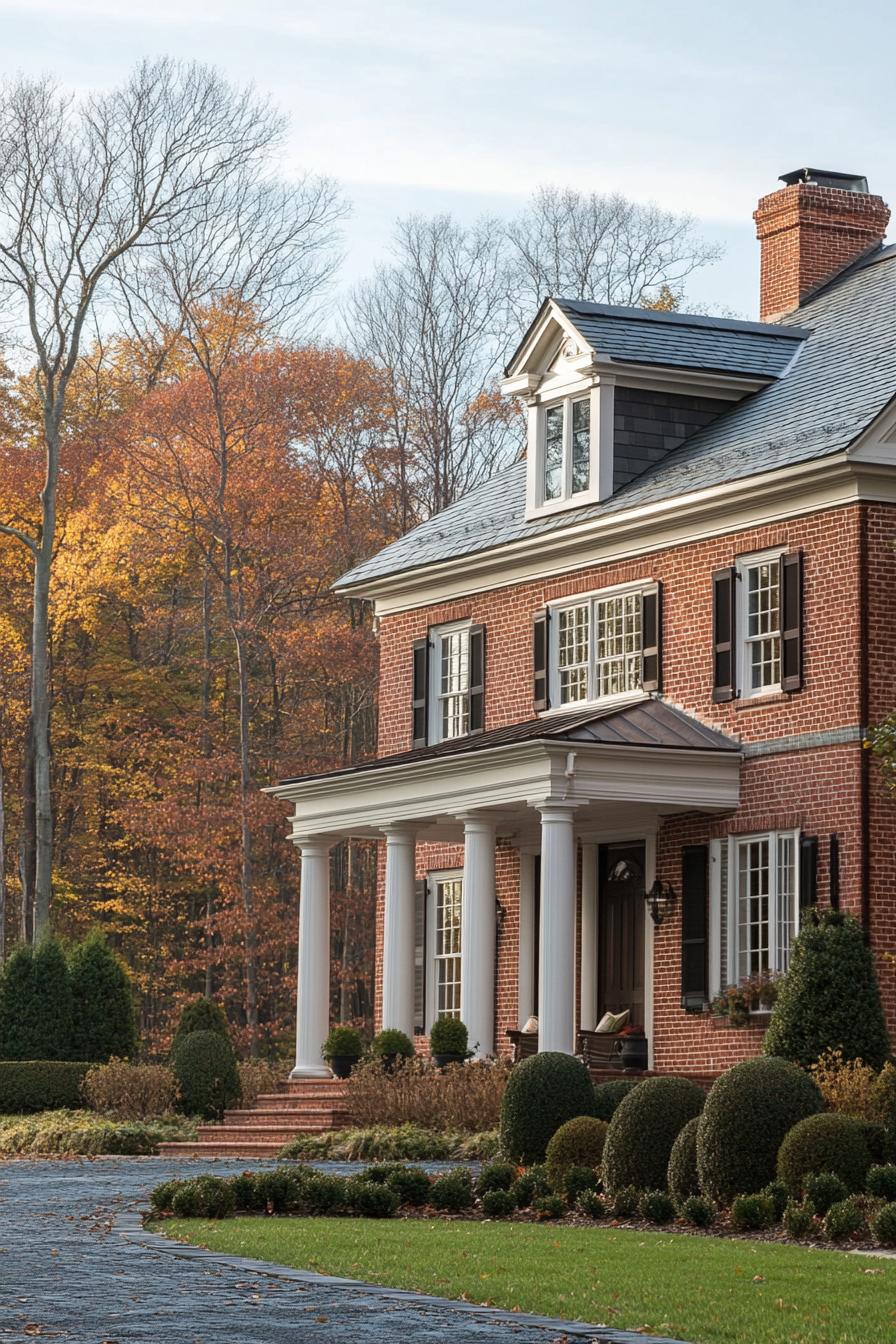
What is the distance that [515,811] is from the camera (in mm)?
26312

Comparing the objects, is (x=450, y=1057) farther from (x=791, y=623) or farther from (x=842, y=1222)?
(x=842, y=1222)

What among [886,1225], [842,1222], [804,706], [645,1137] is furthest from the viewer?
[804,706]

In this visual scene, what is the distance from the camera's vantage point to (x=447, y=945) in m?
31.0

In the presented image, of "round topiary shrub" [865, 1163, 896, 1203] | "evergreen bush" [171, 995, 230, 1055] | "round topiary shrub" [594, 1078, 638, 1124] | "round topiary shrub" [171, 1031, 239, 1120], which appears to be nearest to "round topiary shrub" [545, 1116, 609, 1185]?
"round topiary shrub" [594, 1078, 638, 1124]

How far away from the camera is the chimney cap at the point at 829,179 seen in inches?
1309

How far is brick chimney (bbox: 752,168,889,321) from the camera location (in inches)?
1298

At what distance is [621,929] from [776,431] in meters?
6.42

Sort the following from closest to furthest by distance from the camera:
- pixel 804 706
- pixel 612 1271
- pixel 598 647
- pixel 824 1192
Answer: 1. pixel 612 1271
2. pixel 824 1192
3. pixel 804 706
4. pixel 598 647

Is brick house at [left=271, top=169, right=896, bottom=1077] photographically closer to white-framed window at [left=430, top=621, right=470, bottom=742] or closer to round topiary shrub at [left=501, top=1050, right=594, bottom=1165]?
white-framed window at [left=430, top=621, right=470, bottom=742]

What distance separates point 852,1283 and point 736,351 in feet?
61.9

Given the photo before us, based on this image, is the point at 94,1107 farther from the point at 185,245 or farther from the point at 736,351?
the point at 185,245

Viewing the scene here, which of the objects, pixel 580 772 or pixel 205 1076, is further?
pixel 205 1076

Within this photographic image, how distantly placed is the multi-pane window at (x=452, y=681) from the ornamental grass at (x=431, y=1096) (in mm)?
6161

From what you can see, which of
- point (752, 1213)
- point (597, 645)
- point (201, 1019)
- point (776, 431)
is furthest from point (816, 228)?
point (752, 1213)
